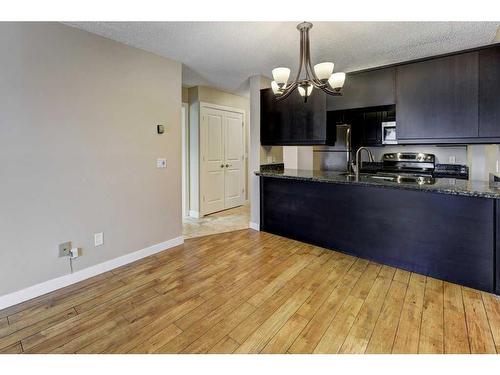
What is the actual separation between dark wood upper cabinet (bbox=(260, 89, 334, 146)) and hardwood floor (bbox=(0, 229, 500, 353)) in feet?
5.95

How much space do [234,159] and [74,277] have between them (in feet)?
12.6

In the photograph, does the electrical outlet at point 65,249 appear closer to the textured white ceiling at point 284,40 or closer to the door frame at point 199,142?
the textured white ceiling at point 284,40

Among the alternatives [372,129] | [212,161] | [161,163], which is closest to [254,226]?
[212,161]

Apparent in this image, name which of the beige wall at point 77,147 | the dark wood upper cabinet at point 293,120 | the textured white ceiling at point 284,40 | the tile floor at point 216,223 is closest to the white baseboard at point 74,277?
the beige wall at point 77,147

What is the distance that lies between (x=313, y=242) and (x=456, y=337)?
1.90 metres

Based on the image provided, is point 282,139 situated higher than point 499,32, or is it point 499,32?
point 499,32

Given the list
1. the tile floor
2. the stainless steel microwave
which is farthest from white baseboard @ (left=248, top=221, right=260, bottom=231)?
the stainless steel microwave

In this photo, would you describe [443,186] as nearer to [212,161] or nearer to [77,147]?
[77,147]

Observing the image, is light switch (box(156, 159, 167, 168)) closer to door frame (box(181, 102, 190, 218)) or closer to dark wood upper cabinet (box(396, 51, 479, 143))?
door frame (box(181, 102, 190, 218))

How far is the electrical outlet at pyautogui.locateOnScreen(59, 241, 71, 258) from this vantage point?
2529 millimetres
